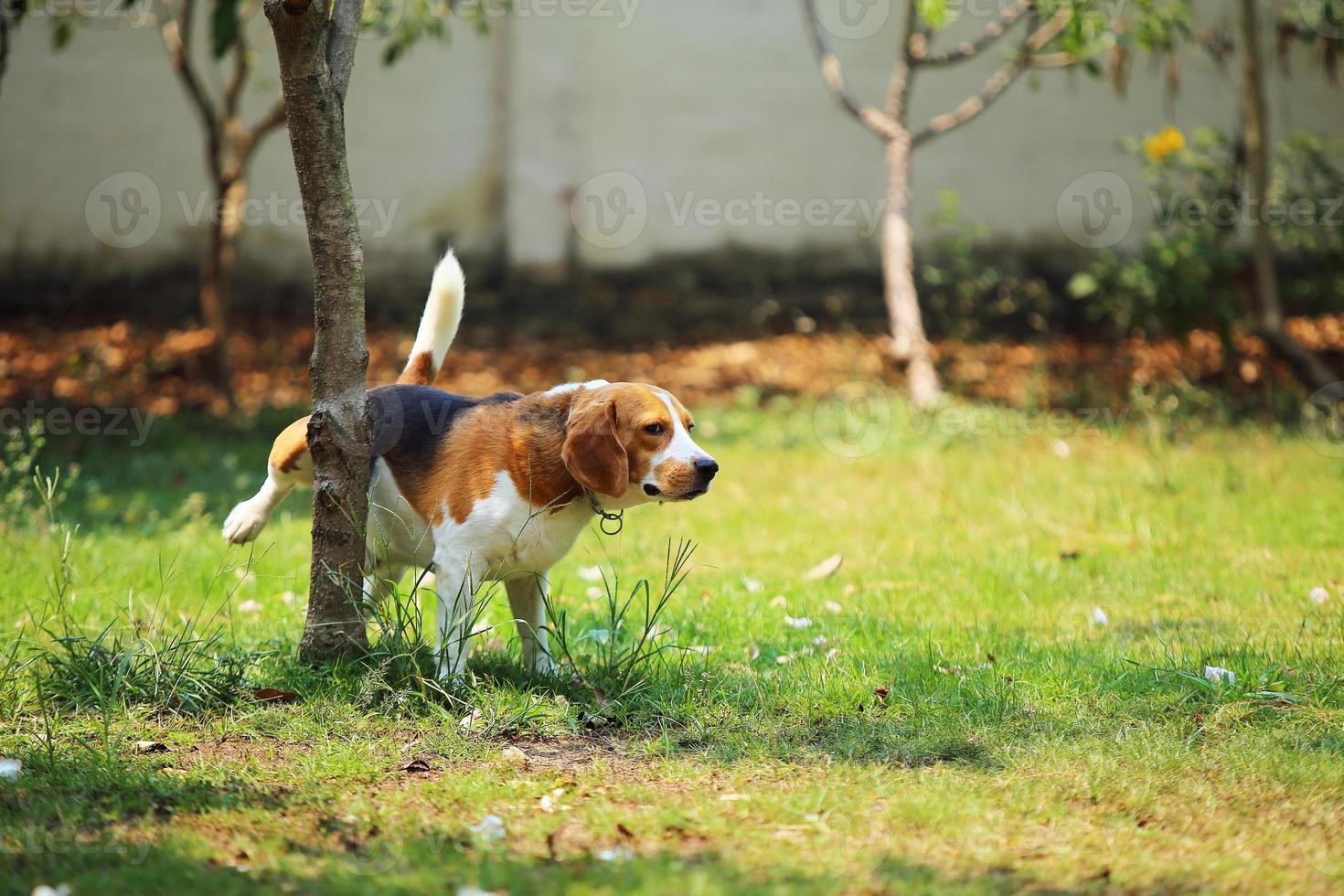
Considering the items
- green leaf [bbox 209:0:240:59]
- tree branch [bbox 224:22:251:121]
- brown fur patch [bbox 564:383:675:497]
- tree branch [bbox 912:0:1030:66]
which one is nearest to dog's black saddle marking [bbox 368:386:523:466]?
brown fur patch [bbox 564:383:675:497]

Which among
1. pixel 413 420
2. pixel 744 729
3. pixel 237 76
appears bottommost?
pixel 744 729

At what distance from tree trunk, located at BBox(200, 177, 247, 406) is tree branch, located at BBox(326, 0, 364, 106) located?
451 cm

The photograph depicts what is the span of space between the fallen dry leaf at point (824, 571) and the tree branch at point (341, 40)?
8.27 feet

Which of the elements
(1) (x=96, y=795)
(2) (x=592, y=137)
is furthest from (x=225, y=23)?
(2) (x=592, y=137)

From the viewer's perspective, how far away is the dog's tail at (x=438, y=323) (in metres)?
4.04

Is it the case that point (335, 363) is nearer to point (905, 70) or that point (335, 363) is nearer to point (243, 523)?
point (243, 523)

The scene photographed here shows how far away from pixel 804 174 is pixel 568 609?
7.15 m

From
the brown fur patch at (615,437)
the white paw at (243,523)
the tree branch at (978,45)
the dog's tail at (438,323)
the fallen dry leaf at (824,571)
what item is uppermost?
the tree branch at (978,45)

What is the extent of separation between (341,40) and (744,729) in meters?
2.20

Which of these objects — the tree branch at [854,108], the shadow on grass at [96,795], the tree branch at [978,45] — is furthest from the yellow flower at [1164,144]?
the shadow on grass at [96,795]

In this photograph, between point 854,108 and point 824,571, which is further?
point 854,108

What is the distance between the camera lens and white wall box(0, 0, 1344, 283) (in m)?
10.5

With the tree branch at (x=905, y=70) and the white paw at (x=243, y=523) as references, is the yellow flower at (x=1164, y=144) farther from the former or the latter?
the white paw at (x=243, y=523)

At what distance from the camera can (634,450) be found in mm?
3457
